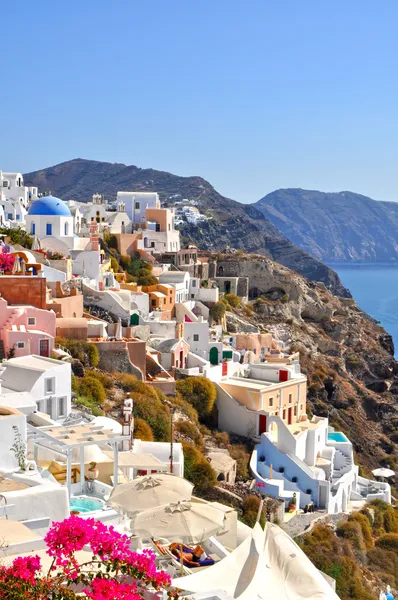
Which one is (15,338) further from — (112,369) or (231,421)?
(231,421)

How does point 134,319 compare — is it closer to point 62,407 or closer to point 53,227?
point 53,227

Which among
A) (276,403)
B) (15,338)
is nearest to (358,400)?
(276,403)

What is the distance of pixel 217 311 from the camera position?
39.9m

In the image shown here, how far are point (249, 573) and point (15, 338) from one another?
15255 millimetres

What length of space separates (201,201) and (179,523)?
112699 mm

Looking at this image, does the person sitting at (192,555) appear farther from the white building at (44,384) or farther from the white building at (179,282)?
the white building at (179,282)

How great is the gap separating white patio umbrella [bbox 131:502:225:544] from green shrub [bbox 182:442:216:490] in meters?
10.1

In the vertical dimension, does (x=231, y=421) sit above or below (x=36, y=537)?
below

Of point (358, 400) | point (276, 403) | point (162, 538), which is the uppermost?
point (162, 538)

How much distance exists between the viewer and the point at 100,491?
46.5 ft

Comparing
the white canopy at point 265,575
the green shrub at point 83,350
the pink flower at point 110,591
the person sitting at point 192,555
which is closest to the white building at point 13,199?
the green shrub at point 83,350

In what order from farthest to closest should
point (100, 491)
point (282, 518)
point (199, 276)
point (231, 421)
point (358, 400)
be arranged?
1. point (199, 276)
2. point (358, 400)
3. point (231, 421)
4. point (282, 518)
5. point (100, 491)

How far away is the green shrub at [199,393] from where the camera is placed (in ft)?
90.5

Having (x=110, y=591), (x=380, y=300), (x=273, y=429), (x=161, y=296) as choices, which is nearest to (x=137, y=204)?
(x=161, y=296)
